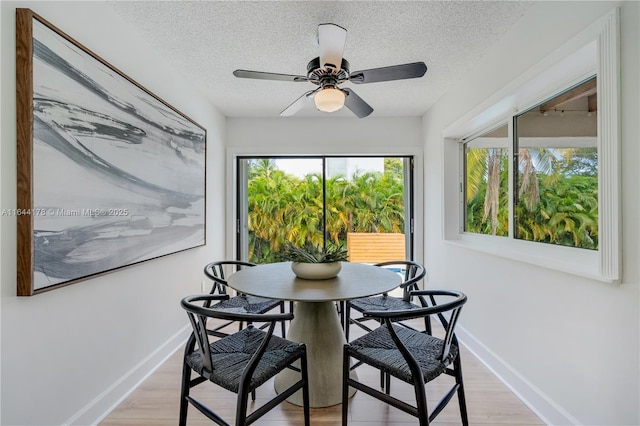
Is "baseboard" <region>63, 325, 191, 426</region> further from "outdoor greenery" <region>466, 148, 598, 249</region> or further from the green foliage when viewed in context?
"outdoor greenery" <region>466, 148, 598, 249</region>

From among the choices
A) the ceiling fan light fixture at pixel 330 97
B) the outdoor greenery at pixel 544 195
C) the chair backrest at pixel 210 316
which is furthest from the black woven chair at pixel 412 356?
the ceiling fan light fixture at pixel 330 97

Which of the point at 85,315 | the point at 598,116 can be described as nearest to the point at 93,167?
the point at 85,315

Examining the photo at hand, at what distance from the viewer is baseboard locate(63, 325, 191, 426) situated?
1590 millimetres

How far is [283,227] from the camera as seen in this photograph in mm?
3932

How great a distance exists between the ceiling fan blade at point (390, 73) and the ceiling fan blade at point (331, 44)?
0.15m

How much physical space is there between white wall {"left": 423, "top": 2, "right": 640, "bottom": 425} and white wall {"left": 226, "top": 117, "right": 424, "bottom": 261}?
108 cm

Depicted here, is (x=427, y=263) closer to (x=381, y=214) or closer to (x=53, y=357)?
(x=381, y=214)

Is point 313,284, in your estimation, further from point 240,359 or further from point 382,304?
point 382,304

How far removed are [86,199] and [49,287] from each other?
44 centimetres

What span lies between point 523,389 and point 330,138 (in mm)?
2953

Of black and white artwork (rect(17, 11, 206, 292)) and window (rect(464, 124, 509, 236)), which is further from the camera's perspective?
window (rect(464, 124, 509, 236))

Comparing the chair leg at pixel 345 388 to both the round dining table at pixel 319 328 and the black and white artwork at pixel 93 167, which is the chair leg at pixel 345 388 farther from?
the black and white artwork at pixel 93 167

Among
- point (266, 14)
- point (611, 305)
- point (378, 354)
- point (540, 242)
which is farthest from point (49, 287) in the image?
point (540, 242)

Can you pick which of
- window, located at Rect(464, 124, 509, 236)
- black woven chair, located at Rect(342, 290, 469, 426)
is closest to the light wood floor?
black woven chair, located at Rect(342, 290, 469, 426)
